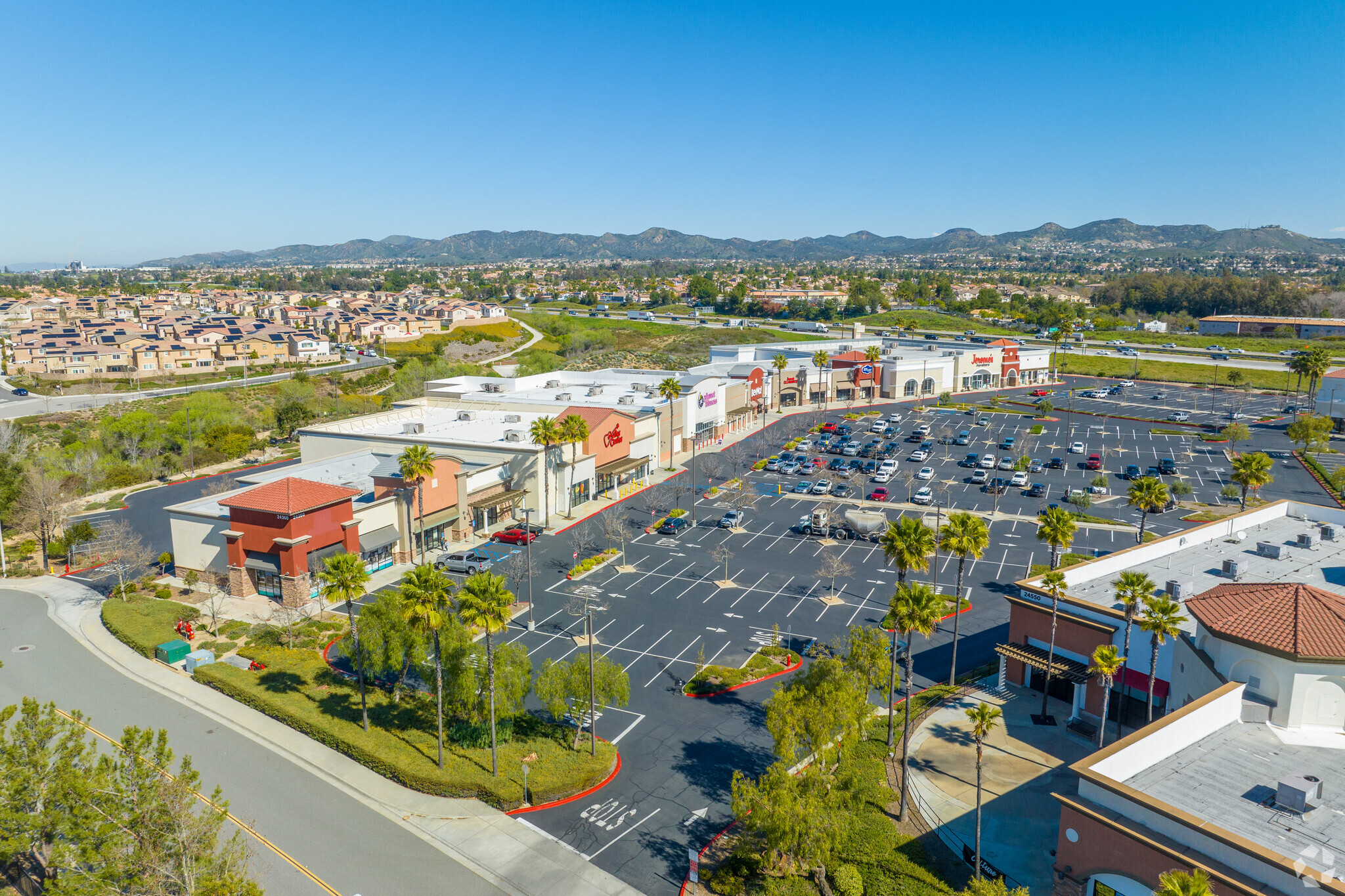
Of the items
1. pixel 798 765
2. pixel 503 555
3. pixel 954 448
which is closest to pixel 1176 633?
pixel 798 765

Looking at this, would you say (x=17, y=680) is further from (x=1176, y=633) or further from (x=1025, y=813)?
(x=1176, y=633)

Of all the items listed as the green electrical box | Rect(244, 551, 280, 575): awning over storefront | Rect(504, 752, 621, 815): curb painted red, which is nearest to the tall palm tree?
Rect(504, 752, 621, 815): curb painted red

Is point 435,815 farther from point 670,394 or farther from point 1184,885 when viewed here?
point 670,394

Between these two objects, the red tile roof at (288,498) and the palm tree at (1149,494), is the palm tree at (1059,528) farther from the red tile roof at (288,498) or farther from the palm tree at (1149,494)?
the red tile roof at (288,498)

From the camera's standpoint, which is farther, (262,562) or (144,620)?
(262,562)

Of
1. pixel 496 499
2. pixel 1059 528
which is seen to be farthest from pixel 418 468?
pixel 1059 528

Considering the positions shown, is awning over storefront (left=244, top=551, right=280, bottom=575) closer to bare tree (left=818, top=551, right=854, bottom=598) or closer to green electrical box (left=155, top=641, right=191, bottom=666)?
green electrical box (left=155, top=641, right=191, bottom=666)
